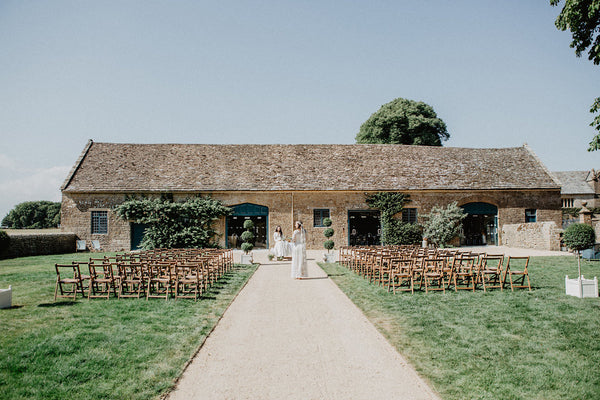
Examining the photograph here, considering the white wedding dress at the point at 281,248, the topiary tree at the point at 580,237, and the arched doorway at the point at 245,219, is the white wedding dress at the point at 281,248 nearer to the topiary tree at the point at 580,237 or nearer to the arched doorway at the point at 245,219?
→ the arched doorway at the point at 245,219

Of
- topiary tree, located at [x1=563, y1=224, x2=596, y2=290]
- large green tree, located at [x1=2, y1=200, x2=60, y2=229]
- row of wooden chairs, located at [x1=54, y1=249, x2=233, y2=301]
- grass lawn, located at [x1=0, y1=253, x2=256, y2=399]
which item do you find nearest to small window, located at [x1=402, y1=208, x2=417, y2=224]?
topiary tree, located at [x1=563, y1=224, x2=596, y2=290]

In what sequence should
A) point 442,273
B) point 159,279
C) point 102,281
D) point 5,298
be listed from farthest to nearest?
point 442,273 < point 159,279 < point 102,281 < point 5,298

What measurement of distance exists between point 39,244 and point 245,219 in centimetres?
1193

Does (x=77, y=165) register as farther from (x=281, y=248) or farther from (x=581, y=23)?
(x=581, y=23)

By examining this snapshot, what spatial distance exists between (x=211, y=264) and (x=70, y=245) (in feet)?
52.4

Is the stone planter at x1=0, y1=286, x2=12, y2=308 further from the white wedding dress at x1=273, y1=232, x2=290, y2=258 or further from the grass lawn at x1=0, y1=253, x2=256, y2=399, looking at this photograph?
the white wedding dress at x1=273, y1=232, x2=290, y2=258

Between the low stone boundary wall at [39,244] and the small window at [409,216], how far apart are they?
21024mm

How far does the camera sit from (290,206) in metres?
24.3

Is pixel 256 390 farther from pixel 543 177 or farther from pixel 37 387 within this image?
pixel 543 177

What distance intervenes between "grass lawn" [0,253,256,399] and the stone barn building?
47.0 feet

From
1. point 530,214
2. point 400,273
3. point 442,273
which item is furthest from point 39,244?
point 530,214

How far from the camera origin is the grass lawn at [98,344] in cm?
460

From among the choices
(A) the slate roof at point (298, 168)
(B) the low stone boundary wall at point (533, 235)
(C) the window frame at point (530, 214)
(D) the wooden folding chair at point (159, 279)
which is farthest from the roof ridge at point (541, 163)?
(D) the wooden folding chair at point (159, 279)

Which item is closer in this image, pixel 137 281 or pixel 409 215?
pixel 137 281
